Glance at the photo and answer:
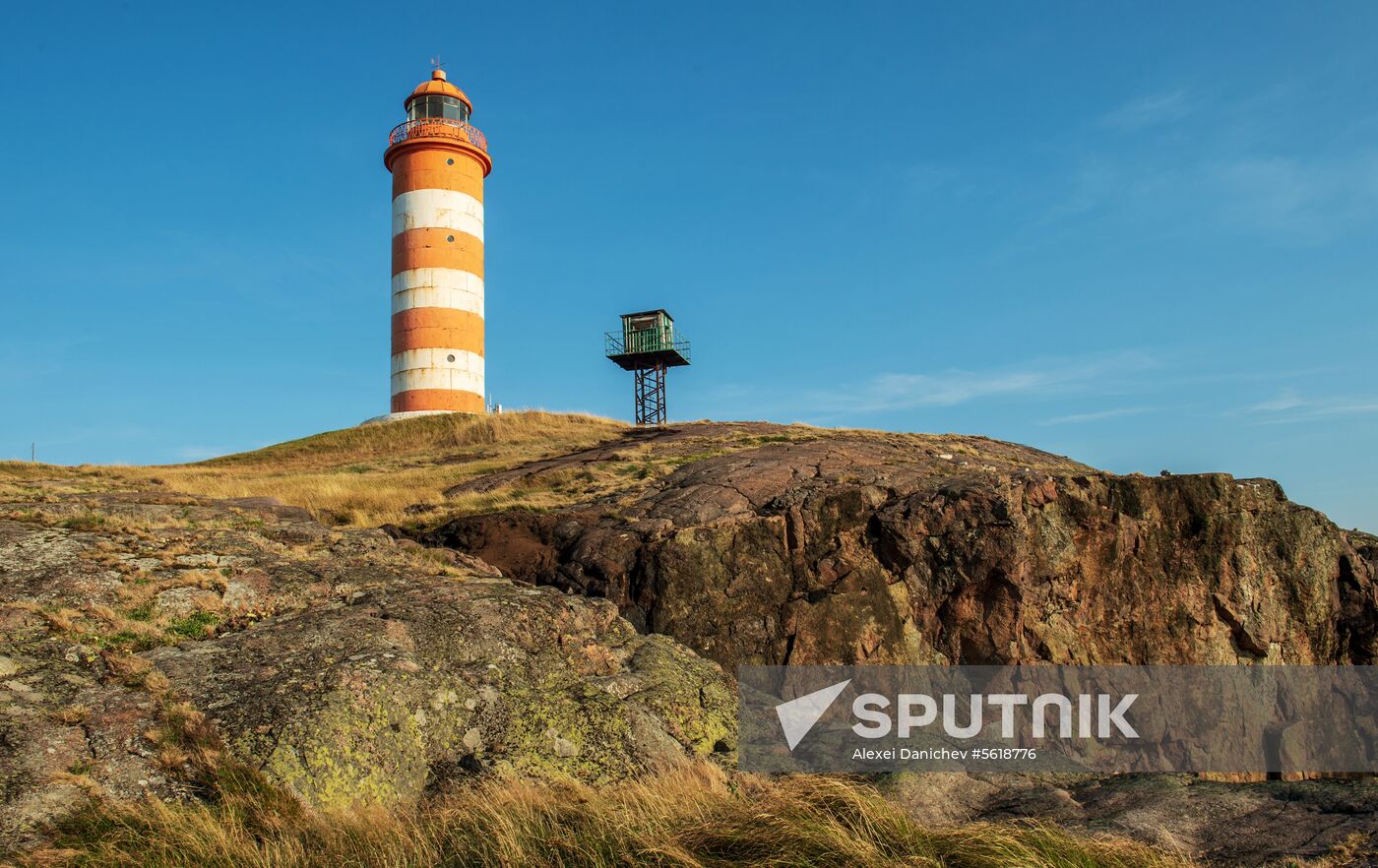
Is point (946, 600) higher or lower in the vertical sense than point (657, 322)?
lower

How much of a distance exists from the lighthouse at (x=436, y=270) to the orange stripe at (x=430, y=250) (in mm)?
45

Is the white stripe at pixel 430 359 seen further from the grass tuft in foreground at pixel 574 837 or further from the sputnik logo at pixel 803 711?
the grass tuft in foreground at pixel 574 837

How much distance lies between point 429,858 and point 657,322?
4084cm

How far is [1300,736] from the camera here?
17438 mm

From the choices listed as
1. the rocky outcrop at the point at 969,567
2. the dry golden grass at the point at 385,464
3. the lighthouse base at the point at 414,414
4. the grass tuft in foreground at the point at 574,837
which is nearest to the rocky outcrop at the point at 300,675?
the grass tuft in foreground at the point at 574,837

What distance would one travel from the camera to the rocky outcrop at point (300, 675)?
874 cm

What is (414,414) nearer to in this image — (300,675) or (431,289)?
(431,289)

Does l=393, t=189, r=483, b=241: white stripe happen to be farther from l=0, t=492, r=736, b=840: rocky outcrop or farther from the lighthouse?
l=0, t=492, r=736, b=840: rocky outcrop

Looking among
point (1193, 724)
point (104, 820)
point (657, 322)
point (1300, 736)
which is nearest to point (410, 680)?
point (104, 820)

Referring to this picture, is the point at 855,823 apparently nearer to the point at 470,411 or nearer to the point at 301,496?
the point at 301,496

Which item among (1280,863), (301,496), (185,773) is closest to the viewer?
(1280,863)

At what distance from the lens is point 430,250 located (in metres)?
42.2

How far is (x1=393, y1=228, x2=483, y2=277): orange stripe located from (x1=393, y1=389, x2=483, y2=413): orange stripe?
5616 millimetres

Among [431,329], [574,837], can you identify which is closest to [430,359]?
[431,329]
